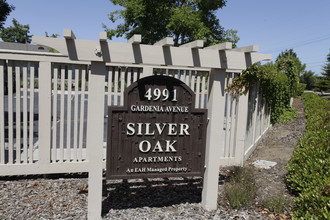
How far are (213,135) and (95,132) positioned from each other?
1588 mm

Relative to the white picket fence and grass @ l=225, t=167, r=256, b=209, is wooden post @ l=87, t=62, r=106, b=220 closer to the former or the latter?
the white picket fence

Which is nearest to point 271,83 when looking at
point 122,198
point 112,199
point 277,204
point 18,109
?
point 277,204

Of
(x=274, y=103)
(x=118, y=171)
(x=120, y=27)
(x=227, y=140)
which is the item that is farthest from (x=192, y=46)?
(x=120, y=27)

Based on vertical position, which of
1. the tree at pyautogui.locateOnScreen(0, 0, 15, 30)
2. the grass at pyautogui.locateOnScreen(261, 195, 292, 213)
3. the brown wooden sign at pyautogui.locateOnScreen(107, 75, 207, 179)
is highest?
the tree at pyautogui.locateOnScreen(0, 0, 15, 30)

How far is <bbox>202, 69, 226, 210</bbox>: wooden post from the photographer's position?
12.7 ft

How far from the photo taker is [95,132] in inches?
→ 136

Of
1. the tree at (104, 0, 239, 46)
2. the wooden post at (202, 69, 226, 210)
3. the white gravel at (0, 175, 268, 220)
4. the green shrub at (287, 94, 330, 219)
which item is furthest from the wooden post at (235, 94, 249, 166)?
the tree at (104, 0, 239, 46)

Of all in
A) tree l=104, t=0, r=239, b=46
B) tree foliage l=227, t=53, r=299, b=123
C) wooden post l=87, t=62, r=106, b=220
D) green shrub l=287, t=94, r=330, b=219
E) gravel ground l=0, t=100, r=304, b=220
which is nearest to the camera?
green shrub l=287, t=94, r=330, b=219

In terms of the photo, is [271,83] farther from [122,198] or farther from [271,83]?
[122,198]

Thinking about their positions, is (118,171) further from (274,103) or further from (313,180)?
(274,103)

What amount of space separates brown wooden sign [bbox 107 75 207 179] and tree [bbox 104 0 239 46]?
16.3 m

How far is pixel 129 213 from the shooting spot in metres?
3.72

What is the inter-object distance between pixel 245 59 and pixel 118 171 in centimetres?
229

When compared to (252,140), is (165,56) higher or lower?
higher
